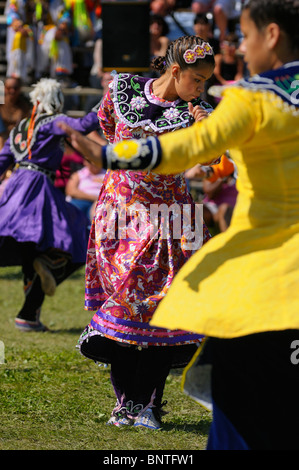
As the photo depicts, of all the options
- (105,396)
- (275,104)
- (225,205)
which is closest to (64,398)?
(105,396)

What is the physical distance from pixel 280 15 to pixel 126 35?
848 centimetres

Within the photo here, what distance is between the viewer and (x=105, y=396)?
4754 mm

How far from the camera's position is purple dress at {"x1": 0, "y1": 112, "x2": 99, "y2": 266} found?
6215mm

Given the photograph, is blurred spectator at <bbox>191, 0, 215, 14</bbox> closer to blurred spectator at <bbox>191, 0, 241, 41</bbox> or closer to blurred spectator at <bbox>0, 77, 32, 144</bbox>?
blurred spectator at <bbox>191, 0, 241, 41</bbox>

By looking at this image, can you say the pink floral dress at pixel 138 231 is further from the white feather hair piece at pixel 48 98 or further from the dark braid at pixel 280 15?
the white feather hair piece at pixel 48 98

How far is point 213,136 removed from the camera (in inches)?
100

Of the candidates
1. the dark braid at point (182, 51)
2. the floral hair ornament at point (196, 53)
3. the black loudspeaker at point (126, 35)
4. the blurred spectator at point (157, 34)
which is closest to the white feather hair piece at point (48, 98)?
the dark braid at point (182, 51)

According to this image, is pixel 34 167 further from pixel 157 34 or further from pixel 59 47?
pixel 59 47

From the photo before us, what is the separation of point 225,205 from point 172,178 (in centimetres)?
580

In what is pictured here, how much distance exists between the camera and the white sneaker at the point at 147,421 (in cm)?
404

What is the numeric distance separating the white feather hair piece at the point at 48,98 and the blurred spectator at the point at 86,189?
11.0ft

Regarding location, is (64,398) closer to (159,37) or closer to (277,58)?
(277,58)

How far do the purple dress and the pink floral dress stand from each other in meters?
2.16

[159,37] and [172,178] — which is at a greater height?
[159,37]
